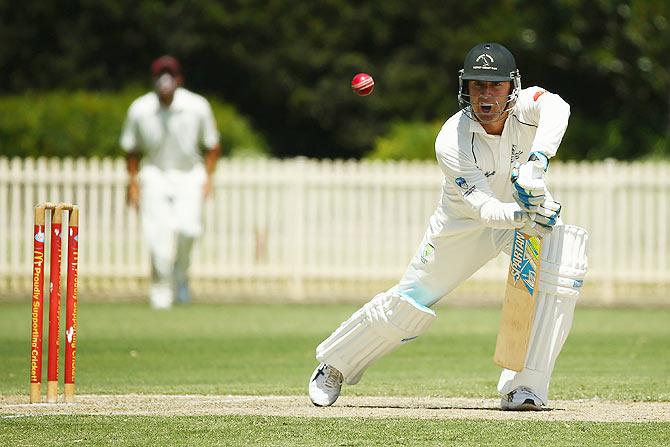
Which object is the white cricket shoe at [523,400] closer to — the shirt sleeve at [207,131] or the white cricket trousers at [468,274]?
the white cricket trousers at [468,274]

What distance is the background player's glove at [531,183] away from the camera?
18.1ft

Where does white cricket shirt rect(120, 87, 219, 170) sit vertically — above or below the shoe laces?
above

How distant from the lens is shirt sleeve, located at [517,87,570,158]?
5719 mm

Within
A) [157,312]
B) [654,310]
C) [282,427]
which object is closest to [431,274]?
[282,427]

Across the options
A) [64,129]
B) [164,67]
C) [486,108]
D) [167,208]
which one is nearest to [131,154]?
[167,208]

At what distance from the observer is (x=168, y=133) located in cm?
1161

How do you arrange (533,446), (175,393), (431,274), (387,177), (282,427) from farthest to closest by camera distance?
(387,177)
(175,393)
(431,274)
(282,427)
(533,446)

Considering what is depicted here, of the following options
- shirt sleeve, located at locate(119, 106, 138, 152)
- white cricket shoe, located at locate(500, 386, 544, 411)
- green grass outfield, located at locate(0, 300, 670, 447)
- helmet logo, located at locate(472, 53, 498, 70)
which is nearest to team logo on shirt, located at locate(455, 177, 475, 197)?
helmet logo, located at locate(472, 53, 498, 70)

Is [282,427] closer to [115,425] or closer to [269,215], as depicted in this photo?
[115,425]

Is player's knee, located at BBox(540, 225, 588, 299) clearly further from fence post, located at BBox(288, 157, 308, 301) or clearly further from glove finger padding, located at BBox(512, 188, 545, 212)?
fence post, located at BBox(288, 157, 308, 301)

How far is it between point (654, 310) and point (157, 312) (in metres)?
4.13

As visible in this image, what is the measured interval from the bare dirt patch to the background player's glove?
845mm

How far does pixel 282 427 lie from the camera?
5398mm

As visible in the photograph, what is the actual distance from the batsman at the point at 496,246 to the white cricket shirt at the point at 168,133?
5.67 metres
